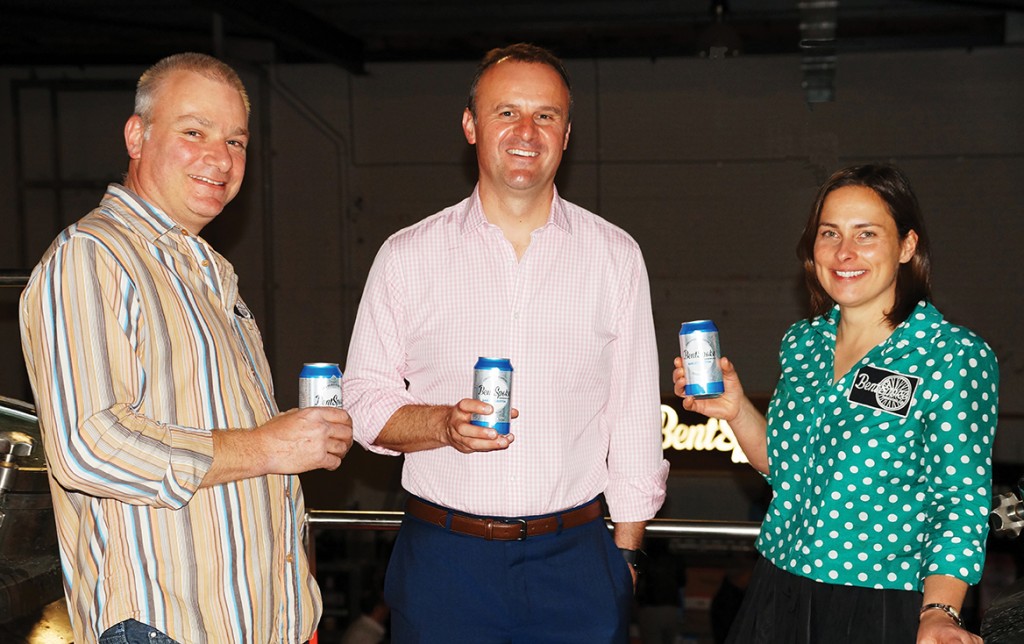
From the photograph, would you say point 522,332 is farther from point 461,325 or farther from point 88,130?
point 88,130

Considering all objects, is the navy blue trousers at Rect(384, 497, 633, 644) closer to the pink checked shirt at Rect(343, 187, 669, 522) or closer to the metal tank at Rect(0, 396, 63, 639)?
the pink checked shirt at Rect(343, 187, 669, 522)

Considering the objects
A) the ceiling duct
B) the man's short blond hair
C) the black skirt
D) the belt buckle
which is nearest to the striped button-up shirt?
the man's short blond hair

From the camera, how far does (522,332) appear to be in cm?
201

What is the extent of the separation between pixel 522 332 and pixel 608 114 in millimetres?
6362

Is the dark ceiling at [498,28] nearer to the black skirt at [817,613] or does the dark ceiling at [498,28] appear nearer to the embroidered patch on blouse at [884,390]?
the embroidered patch on blouse at [884,390]

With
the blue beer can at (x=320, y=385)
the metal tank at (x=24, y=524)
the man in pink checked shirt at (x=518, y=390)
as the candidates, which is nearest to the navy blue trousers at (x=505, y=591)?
the man in pink checked shirt at (x=518, y=390)

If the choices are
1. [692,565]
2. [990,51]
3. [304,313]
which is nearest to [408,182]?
[304,313]

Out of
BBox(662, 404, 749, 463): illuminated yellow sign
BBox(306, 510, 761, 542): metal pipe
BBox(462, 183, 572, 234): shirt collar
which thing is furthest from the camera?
BBox(662, 404, 749, 463): illuminated yellow sign

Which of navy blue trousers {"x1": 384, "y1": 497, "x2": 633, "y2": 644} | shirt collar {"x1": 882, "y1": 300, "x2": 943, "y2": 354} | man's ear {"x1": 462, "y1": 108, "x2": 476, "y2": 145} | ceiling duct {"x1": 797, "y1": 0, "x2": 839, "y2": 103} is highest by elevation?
ceiling duct {"x1": 797, "y1": 0, "x2": 839, "y2": 103}

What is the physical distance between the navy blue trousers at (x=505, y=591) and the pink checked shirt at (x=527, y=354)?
8 centimetres

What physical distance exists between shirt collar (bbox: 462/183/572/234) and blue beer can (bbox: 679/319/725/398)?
0.35 m

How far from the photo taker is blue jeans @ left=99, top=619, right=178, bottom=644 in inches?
58.1

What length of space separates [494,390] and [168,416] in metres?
0.52

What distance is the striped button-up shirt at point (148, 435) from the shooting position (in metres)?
1.43
